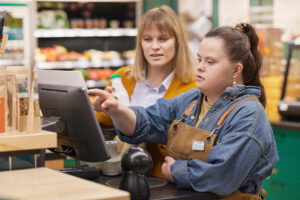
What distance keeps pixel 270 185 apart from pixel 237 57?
2.94 metres

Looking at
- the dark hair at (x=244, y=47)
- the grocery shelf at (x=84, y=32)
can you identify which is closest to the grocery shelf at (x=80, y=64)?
the grocery shelf at (x=84, y=32)

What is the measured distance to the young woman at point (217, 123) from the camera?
200 centimetres

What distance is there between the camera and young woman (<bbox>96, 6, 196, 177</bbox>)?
2.95 metres

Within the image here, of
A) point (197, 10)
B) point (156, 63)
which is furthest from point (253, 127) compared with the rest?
point (197, 10)

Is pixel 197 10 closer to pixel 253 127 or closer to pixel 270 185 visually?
pixel 270 185

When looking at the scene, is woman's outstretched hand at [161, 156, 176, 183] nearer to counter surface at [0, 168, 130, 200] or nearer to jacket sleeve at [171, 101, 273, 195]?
jacket sleeve at [171, 101, 273, 195]

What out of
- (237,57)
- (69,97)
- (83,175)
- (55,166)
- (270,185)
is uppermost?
(237,57)

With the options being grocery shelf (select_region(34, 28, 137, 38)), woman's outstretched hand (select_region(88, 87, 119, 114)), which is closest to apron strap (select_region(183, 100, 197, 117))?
woman's outstretched hand (select_region(88, 87, 119, 114))

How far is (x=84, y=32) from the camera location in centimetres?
718

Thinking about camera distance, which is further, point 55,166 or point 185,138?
point 55,166

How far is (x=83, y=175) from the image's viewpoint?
227 centimetres

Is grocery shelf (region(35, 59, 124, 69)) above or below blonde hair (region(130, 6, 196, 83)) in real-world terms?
below

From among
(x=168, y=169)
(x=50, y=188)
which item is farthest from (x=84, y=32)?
(x=50, y=188)

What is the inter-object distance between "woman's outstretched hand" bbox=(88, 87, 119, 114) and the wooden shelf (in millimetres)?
313
